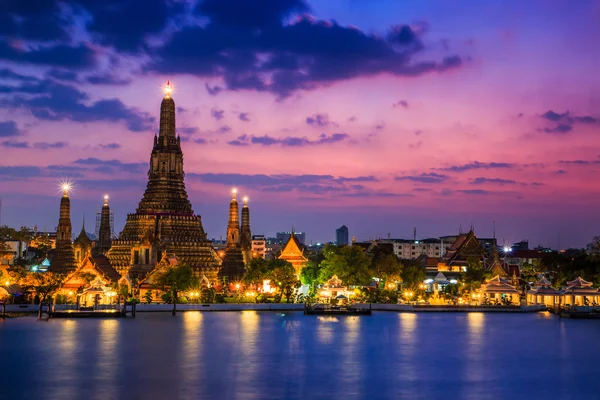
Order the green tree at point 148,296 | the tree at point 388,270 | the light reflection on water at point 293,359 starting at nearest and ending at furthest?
the light reflection on water at point 293,359 → the green tree at point 148,296 → the tree at point 388,270

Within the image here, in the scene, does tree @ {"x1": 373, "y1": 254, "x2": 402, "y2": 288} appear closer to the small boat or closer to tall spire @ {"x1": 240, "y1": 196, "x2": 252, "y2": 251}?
the small boat

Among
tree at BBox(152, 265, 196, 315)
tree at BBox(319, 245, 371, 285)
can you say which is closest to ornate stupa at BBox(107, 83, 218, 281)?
tree at BBox(152, 265, 196, 315)

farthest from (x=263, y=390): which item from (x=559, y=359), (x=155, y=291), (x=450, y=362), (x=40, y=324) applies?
(x=155, y=291)

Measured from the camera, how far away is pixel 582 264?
92.6 m

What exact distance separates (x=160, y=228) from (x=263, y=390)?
181 feet

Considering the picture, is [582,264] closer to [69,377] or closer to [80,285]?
[80,285]

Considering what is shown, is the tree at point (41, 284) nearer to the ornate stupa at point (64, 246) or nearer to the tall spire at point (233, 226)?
the ornate stupa at point (64, 246)

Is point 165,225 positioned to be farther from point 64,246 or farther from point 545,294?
point 545,294

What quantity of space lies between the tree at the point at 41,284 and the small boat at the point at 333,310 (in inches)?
882

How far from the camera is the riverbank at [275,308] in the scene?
76256mm

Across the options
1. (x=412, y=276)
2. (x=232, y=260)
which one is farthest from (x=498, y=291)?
(x=232, y=260)

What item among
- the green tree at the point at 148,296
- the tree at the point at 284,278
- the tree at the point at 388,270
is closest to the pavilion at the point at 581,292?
the tree at the point at 388,270

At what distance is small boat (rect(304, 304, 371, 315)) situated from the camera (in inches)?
3115

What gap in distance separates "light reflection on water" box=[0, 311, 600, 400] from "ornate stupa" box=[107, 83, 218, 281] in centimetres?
1828
